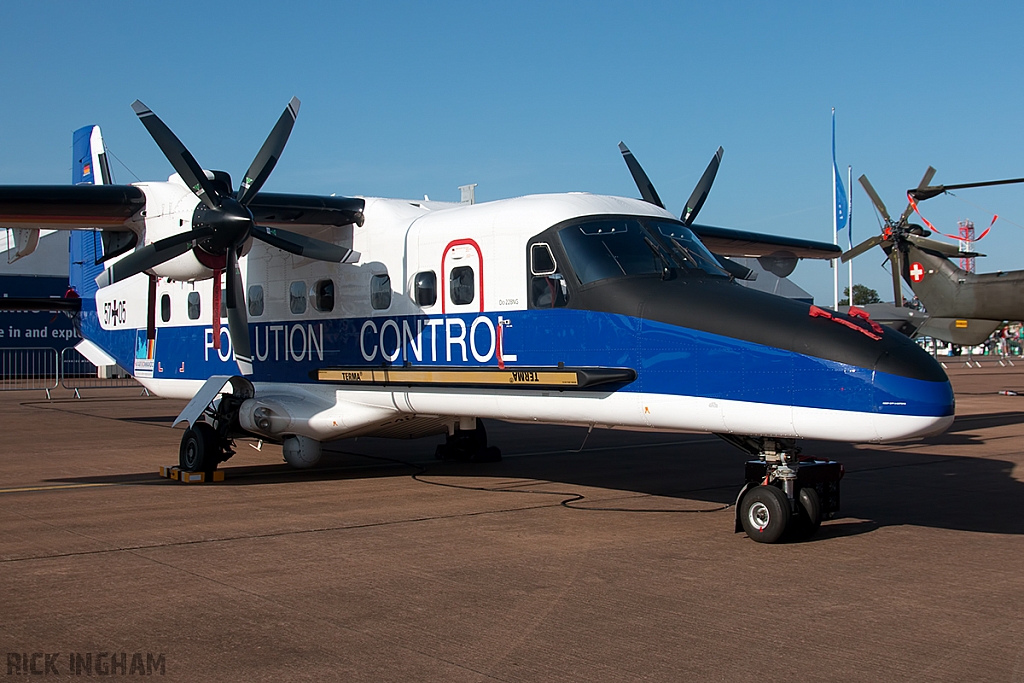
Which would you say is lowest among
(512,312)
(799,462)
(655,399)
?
(799,462)

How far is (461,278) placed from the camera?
1041 cm

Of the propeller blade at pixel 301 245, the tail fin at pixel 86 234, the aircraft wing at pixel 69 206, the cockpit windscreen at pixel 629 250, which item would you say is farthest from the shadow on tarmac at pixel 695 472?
the tail fin at pixel 86 234

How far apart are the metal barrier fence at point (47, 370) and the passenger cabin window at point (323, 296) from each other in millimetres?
30122

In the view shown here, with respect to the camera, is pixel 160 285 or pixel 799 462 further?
pixel 160 285

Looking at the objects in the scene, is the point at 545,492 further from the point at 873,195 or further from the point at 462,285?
the point at 873,195

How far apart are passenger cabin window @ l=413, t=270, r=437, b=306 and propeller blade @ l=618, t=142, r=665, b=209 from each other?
3.43 m

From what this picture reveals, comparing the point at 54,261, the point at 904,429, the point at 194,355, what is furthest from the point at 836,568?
the point at 54,261

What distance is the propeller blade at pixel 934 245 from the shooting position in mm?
27844

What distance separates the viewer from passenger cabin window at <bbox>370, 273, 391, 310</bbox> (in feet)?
37.4

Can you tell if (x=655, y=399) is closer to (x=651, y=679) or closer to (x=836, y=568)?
(x=836, y=568)

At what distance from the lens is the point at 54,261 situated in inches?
1921

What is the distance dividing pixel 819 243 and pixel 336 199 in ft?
31.1

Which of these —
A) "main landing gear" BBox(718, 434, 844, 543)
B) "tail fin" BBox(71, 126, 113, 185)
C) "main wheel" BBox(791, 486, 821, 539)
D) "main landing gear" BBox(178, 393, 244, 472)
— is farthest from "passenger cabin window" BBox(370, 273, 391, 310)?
"tail fin" BBox(71, 126, 113, 185)

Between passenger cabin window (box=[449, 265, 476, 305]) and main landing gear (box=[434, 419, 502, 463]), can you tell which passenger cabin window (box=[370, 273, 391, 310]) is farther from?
main landing gear (box=[434, 419, 502, 463])
